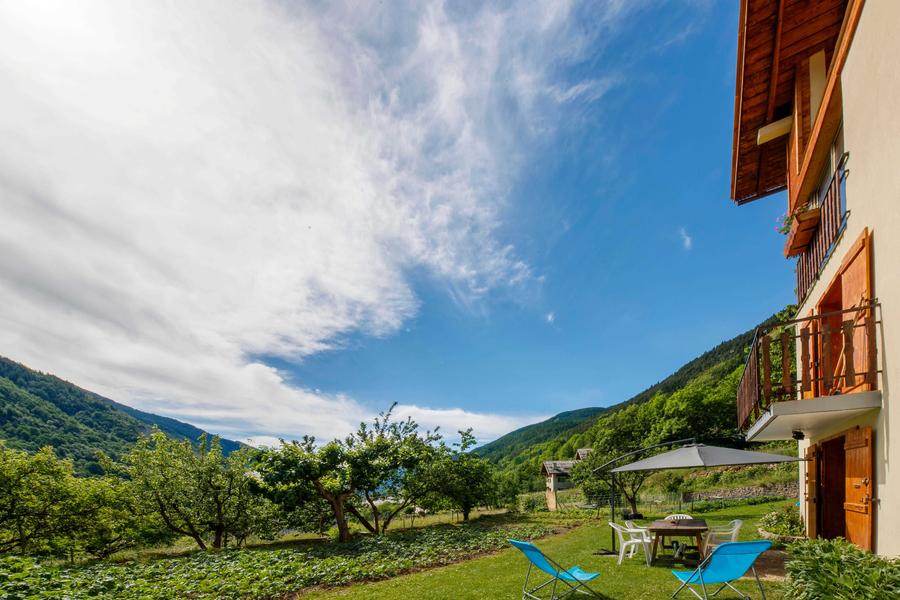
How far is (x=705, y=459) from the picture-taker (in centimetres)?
842

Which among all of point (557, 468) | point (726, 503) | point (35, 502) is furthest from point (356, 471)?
Result: point (557, 468)

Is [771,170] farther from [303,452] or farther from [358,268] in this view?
[303,452]

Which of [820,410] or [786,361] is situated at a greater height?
[786,361]

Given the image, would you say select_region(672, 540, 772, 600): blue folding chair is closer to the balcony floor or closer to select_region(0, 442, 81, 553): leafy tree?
the balcony floor

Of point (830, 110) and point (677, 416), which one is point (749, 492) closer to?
point (830, 110)

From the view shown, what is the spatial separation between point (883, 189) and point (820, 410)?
229cm

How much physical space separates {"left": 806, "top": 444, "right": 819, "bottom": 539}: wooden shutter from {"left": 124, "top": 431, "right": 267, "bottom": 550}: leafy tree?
14.5 m

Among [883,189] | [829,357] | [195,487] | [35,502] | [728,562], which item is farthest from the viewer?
[195,487]

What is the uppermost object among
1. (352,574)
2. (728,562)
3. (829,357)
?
(829,357)

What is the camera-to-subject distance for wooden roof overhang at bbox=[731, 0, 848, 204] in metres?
6.38


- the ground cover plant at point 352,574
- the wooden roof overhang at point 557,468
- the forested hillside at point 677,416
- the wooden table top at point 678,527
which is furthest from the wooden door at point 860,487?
the wooden roof overhang at point 557,468

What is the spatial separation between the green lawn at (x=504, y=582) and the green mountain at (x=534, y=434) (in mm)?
110638

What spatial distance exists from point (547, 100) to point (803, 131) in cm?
517

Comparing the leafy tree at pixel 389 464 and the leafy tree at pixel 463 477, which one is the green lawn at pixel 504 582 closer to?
the leafy tree at pixel 389 464
